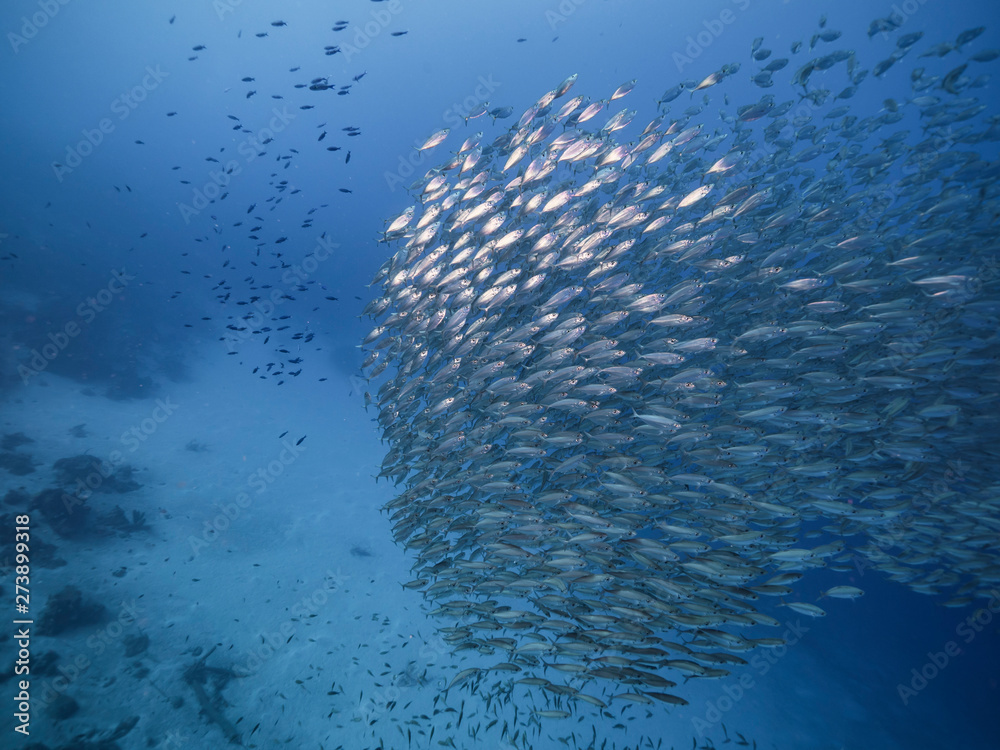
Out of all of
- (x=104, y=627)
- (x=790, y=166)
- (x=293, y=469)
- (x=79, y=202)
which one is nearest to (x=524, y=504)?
(x=790, y=166)

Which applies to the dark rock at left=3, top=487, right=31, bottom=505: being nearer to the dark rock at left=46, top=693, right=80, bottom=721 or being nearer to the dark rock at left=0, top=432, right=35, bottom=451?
the dark rock at left=0, top=432, right=35, bottom=451

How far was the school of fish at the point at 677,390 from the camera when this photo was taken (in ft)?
18.1

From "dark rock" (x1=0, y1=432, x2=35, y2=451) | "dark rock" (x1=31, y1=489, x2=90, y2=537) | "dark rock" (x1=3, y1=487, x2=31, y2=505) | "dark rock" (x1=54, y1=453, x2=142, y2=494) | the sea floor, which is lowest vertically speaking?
the sea floor

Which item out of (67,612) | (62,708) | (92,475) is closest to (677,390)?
(62,708)

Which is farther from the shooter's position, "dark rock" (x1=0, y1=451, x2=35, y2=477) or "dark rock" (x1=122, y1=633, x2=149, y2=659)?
"dark rock" (x1=0, y1=451, x2=35, y2=477)

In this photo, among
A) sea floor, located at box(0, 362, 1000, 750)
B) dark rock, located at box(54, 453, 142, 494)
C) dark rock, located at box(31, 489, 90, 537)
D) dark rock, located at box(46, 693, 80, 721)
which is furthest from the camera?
dark rock, located at box(54, 453, 142, 494)

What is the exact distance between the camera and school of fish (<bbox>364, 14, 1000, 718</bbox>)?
553 centimetres

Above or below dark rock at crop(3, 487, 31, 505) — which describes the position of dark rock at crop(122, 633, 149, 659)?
below

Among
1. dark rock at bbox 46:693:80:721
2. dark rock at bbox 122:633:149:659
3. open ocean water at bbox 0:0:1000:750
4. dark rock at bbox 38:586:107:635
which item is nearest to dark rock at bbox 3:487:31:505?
open ocean water at bbox 0:0:1000:750

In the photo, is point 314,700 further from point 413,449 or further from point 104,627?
point 413,449

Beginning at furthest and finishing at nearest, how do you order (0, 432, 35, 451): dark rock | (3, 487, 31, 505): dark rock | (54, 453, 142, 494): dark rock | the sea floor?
(0, 432, 35, 451): dark rock, (54, 453, 142, 494): dark rock, (3, 487, 31, 505): dark rock, the sea floor

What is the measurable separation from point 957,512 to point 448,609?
8602 mm

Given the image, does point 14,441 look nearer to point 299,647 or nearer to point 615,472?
point 299,647

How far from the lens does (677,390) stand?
5898 millimetres
